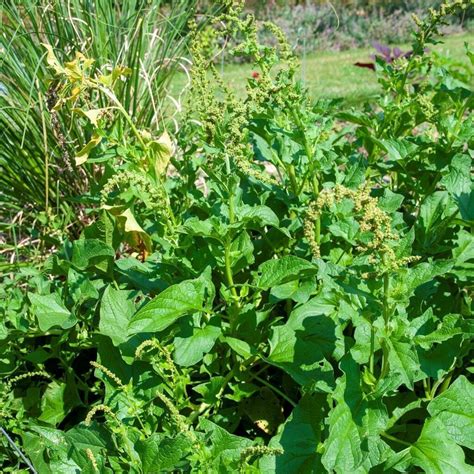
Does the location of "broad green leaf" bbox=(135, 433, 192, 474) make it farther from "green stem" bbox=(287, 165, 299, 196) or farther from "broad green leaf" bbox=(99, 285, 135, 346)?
"green stem" bbox=(287, 165, 299, 196)

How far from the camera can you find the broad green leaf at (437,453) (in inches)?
62.4

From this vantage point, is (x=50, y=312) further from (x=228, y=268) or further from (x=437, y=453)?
(x=437, y=453)

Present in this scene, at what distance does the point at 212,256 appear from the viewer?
2.13 meters

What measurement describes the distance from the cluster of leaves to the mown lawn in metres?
3.77

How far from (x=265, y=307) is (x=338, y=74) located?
7.69 m

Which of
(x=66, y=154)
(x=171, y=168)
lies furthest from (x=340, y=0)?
(x=66, y=154)

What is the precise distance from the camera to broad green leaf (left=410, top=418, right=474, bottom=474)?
1.59 meters

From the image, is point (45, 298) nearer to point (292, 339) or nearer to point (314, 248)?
point (292, 339)

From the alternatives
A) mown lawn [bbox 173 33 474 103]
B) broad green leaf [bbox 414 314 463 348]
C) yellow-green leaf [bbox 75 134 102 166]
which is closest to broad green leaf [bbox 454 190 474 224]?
broad green leaf [bbox 414 314 463 348]

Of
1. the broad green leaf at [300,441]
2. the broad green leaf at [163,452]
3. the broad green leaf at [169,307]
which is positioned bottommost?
the broad green leaf at [300,441]

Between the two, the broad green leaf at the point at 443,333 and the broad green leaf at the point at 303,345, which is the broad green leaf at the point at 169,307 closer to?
the broad green leaf at the point at 303,345

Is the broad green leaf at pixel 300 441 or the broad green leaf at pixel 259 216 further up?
the broad green leaf at pixel 259 216

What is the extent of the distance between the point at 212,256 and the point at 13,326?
66 cm

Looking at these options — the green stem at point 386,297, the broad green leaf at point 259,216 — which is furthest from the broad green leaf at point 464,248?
the broad green leaf at point 259,216
